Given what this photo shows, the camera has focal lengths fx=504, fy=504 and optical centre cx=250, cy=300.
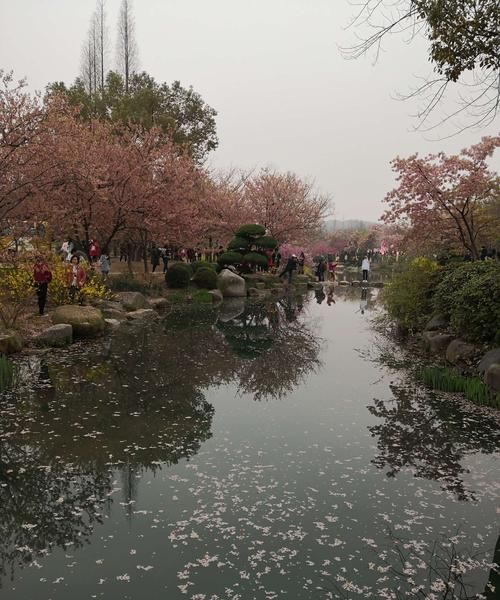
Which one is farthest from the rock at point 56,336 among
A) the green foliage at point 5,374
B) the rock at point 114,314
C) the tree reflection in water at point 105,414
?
the rock at point 114,314

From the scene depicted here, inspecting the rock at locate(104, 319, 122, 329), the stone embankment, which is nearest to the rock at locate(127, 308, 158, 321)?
the rock at locate(104, 319, 122, 329)

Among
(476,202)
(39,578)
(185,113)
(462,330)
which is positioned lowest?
(39,578)

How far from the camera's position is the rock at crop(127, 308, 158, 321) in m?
18.5

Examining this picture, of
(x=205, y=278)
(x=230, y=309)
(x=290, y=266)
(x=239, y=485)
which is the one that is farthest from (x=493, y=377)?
(x=290, y=266)

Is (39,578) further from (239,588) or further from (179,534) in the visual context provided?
(239,588)

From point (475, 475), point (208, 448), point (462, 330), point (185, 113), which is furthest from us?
point (185, 113)

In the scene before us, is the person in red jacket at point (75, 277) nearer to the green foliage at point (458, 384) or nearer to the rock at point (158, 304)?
the rock at point (158, 304)

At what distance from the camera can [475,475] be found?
6.34m

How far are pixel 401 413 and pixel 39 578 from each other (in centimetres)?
629

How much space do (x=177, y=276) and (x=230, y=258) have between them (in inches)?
259

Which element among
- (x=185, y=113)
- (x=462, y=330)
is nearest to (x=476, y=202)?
(x=462, y=330)

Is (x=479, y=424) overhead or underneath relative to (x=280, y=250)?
underneath

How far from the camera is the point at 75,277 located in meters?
16.5

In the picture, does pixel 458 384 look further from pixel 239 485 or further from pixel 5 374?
pixel 5 374
